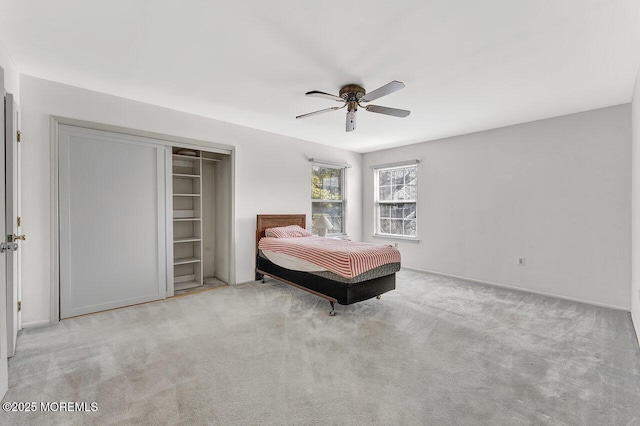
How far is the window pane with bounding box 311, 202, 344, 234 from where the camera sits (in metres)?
5.73

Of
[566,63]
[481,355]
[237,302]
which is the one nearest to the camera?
[481,355]

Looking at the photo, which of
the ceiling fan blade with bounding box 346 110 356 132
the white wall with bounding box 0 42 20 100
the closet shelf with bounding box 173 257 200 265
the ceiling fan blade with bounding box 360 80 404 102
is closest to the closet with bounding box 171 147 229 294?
the closet shelf with bounding box 173 257 200 265

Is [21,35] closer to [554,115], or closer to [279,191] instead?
[279,191]

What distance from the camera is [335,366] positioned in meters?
2.15

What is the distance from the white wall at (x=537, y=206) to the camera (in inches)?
136

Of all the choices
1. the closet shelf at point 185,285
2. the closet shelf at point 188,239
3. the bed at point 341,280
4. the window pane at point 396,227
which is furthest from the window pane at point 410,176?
the closet shelf at point 185,285

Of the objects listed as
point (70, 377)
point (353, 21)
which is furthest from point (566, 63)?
point (70, 377)

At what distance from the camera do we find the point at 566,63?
8.13 feet

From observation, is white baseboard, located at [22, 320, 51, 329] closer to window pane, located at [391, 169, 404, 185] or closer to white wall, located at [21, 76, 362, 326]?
white wall, located at [21, 76, 362, 326]

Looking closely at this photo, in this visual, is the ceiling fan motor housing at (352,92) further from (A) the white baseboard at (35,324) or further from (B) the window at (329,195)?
(A) the white baseboard at (35,324)

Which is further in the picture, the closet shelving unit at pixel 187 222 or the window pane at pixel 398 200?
the window pane at pixel 398 200

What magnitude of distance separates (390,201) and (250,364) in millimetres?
4521

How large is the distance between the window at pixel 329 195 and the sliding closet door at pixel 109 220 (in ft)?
9.09

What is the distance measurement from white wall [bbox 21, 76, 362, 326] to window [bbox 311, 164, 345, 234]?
0.22 m
